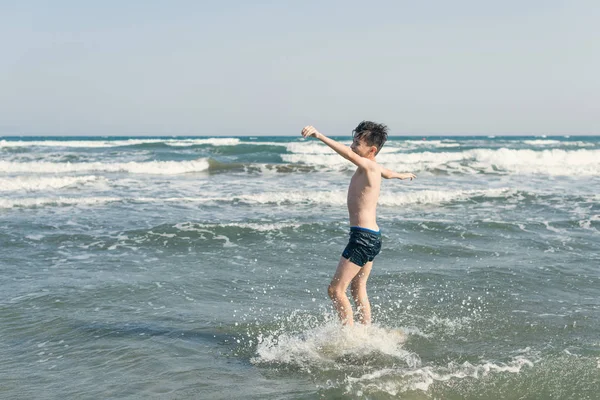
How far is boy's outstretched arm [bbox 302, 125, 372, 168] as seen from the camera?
439 centimetres

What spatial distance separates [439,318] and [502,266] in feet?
8.69

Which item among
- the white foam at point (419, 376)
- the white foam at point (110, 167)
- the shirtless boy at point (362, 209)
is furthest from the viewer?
the white foam at point (110, 167)

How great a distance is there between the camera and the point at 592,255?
28.9 feet

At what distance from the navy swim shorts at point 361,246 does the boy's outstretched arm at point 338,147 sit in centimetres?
58

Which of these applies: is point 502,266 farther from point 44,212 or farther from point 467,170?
point 467,170

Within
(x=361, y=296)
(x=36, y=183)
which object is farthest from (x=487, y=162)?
(x=361, y=296)

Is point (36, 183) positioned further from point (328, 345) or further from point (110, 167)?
point (328, 345)

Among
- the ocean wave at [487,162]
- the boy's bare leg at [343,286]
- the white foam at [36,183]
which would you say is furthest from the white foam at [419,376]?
the ocean wave at [487,162]

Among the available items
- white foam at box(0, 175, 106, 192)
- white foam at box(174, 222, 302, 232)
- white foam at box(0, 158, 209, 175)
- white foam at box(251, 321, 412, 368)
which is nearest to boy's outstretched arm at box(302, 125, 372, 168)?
white foam at box(251, 321, 412, 368)

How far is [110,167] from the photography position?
26.7m
